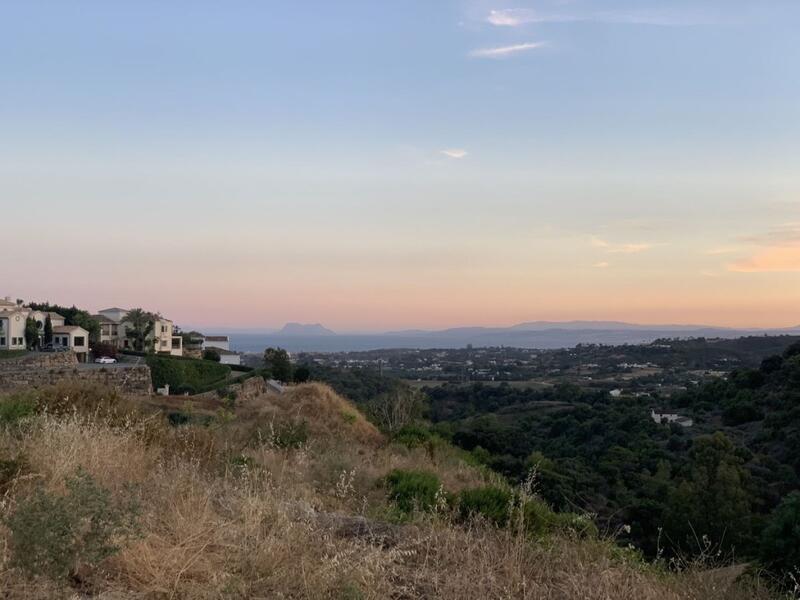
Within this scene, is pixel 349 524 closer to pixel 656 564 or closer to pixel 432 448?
pixel 656 564

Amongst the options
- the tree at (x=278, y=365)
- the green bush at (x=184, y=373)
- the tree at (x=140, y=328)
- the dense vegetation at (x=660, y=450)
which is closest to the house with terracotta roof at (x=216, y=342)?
Answer: the tree at (x=140, y=328)

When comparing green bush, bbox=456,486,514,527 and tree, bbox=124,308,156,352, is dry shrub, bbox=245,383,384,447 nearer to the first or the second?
green bush, bbox=456,486,514,527

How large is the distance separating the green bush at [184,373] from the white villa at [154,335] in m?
13.2

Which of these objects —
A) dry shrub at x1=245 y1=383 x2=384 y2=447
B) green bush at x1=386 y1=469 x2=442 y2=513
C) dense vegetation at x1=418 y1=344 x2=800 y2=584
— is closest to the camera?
green bush at x1=386 y1=469 x2=442 y2=513

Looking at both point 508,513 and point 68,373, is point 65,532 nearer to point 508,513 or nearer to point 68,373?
point 508,513

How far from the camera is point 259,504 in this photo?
373cm

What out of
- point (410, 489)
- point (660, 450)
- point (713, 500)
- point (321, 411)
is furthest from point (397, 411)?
point (410, 489)

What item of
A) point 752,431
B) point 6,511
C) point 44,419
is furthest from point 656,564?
point 752,431

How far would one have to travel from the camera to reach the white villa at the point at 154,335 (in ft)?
173

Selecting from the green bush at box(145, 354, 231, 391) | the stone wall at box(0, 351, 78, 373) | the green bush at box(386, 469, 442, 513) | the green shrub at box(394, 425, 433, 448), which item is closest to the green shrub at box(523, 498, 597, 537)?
the green bush at box(386, 469, 442, 513)

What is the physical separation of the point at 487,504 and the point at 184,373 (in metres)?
34.7

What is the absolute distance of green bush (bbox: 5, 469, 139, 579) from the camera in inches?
104

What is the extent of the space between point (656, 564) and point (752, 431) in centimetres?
2980

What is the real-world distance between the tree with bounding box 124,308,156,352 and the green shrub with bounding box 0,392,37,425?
147ft
